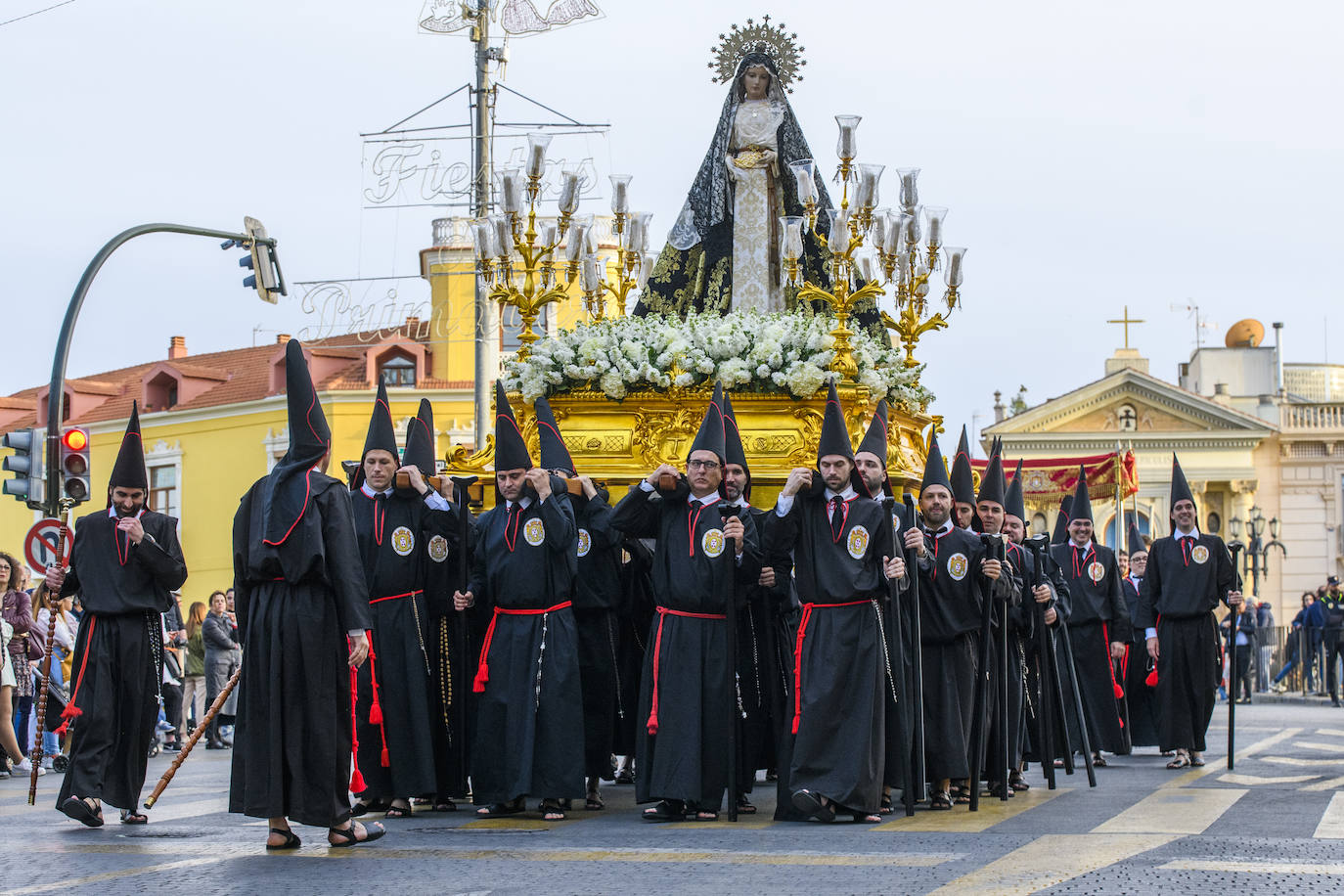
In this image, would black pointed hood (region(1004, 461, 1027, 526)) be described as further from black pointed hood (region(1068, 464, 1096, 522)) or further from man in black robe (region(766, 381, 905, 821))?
man in black robe (region(766, 381, 905, 821))

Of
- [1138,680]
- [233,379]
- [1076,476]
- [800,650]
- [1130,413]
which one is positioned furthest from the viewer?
[1130,413]

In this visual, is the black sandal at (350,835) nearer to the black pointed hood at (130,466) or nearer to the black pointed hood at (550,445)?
the black pointed hood at (130,466)

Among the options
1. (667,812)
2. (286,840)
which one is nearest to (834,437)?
(667,812)

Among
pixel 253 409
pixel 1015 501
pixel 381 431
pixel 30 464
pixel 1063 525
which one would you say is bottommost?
pixel 1063 525

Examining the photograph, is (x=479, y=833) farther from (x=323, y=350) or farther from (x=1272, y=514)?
(x=1272, y=514)

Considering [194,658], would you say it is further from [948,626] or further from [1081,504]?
[948,626]

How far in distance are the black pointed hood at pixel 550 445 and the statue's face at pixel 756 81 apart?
490 centimetres

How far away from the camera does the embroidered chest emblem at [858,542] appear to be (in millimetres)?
9109

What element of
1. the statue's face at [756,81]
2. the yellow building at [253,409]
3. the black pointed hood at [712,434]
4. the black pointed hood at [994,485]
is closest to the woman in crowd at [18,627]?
the black pointed hood at [712,434]

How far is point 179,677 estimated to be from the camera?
58.5 ft

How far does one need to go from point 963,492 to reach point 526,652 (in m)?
3.07

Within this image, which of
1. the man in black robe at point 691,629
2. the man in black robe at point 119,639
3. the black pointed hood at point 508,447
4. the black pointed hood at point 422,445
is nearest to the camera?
the man in black robe at point 119,639

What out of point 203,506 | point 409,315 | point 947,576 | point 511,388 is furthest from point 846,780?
point 203,506

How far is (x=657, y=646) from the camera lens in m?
9.43
